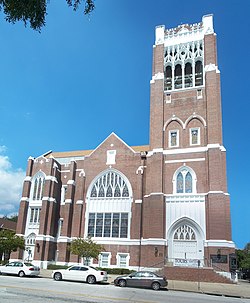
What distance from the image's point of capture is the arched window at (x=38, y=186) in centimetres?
3997

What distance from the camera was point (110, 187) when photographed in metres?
38.4

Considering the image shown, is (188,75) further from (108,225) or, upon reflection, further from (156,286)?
(156,286)

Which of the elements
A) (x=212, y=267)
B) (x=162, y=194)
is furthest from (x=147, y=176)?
(x=212, y=267)

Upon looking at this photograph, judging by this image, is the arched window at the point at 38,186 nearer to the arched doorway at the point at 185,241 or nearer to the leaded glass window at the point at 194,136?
the arched doorway at the point at 185,241

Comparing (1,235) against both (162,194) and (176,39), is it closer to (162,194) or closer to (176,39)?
(162,194)

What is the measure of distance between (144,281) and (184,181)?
49.7 feet

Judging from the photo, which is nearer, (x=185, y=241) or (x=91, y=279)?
(x=91, y=279)

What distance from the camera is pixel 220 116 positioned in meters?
34.8

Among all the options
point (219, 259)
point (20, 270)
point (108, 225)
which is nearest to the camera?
point (20, 270)

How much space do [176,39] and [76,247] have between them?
2808 cm

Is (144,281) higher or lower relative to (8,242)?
lower

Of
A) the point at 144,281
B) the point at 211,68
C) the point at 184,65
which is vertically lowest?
the point at 144,281

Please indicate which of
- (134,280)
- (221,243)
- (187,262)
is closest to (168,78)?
(221,243)

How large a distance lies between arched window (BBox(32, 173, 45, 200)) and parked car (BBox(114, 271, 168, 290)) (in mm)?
21272
